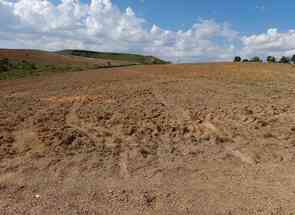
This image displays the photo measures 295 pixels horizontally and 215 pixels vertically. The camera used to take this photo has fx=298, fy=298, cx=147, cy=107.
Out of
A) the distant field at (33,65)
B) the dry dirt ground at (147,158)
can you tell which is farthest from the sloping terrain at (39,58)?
the dry dirt ground at (147,158)

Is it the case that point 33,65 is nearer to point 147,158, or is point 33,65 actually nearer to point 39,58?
point 39,58

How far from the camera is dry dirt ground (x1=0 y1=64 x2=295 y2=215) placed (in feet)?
11.3

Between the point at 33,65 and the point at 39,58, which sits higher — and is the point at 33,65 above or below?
Result: below

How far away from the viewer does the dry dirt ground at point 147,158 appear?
343 centimetres

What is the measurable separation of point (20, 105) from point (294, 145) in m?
7.05

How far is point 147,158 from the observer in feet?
15.7

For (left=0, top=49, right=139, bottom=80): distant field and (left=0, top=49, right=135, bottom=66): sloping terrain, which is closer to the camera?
(left=0, top=49, right=139, bottom=80): distant field

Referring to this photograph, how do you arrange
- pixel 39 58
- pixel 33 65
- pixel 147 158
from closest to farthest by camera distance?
pixel 147 158, pixel 33 65, pixel 39 58

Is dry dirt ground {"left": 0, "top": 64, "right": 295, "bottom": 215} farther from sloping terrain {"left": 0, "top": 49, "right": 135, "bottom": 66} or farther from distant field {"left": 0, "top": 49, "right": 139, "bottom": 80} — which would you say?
sloping terrain {"left": 0, "top": 49, "right": 135, "bottom": 66}


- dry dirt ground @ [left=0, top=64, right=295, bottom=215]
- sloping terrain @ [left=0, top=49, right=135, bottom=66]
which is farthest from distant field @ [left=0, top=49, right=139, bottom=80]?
dry dirt ground @ [left=0, top=64, right=295, bottom=215]

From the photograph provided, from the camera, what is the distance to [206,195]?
3.62 metres

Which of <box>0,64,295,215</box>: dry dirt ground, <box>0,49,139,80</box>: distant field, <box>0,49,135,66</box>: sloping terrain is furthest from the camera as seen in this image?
<box>0,49,135,66</box>: sloping terrain

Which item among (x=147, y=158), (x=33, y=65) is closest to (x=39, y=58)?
(x=33, y=65)

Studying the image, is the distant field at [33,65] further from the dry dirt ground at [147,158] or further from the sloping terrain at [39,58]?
the dry dirt ground at [147,158]
